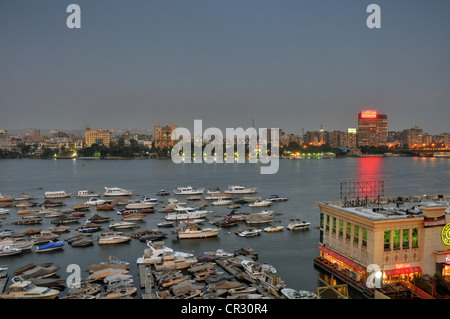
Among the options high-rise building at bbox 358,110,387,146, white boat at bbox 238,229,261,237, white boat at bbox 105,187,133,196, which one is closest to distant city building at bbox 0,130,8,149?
white boat at bbox 105,187,133,196

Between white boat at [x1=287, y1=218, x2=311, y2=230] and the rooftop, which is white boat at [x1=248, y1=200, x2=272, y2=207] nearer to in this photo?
white boat at [x1=287, y1=218, x2=311, y2=230]

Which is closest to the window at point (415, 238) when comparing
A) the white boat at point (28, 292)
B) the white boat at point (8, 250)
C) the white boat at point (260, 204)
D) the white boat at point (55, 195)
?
the white boat at point (28, 292)

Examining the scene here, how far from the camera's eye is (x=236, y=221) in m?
12.8

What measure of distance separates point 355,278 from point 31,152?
73126mm

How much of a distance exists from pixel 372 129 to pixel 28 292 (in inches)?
3591

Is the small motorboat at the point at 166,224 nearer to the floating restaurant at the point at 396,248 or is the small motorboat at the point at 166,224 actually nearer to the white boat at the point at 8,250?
the white boat at the point at 8,250

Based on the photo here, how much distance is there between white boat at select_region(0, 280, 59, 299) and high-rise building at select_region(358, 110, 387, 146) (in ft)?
293

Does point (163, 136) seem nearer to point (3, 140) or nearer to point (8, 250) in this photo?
point (3, 140)

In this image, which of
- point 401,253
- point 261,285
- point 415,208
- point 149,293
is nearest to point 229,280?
point 261,285

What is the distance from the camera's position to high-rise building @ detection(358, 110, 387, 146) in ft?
289

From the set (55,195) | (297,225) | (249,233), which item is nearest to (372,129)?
(55,195)

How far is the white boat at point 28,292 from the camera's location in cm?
629
